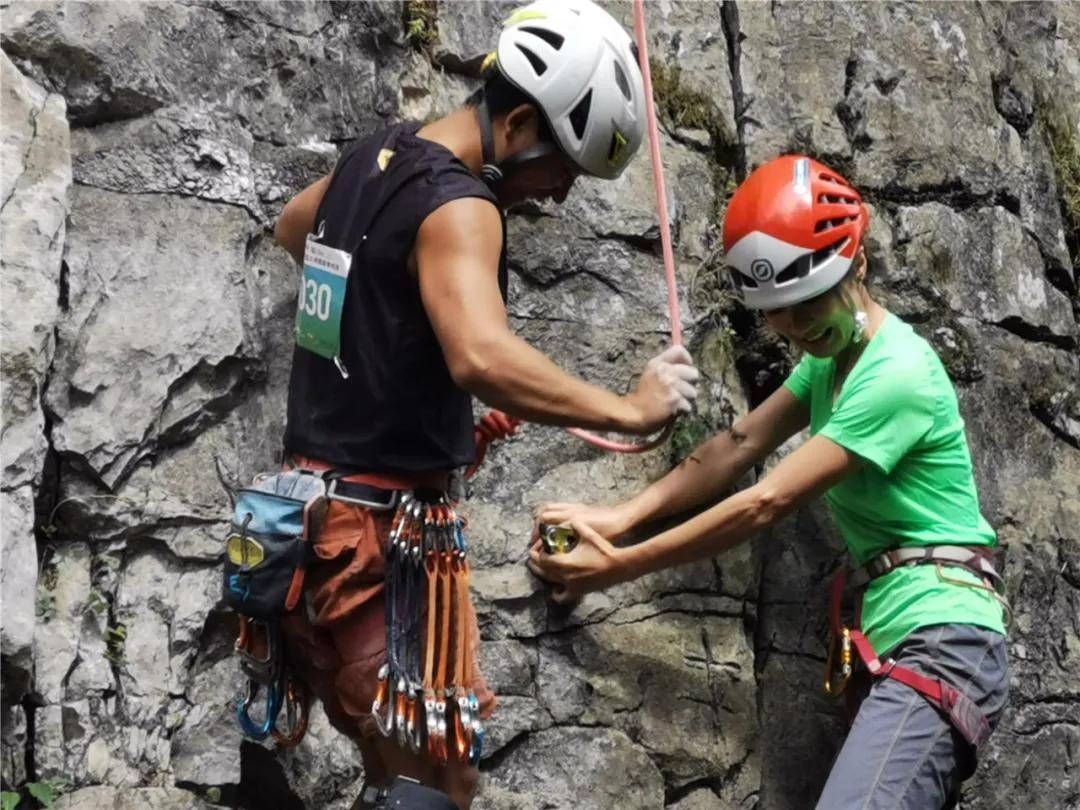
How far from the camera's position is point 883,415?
13.4 feet

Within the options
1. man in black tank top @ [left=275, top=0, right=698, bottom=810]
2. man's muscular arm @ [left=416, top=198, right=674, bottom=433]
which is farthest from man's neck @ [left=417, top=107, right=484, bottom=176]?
man's muscular arm @ [left=416, top=198, right=674, bottom=433]

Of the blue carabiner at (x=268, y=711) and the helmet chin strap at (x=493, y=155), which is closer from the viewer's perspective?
the helmet chin strap at (x=493, y=155)

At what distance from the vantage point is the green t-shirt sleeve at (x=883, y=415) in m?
4.06

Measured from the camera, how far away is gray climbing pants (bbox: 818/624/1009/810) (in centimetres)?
397

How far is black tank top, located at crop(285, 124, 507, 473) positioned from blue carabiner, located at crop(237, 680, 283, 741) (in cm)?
56

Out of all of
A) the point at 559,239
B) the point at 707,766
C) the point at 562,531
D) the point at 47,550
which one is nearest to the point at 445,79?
the point at 559,239

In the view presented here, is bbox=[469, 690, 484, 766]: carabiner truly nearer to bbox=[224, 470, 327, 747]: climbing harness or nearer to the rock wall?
bbox=[224, 470, 327, 747]: climbing harness

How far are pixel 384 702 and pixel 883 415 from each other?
57.1 inches

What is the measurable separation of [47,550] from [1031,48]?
405 centimetres

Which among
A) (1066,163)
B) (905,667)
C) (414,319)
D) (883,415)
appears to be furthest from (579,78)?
(1066,163)

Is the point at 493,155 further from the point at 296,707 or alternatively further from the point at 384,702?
the point at 296,707

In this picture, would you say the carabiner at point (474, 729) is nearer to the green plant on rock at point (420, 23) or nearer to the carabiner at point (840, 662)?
the carabiner at point (840, 662)

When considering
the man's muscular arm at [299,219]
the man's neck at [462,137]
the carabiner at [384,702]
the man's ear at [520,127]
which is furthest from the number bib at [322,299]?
the carabiner at [384,702]

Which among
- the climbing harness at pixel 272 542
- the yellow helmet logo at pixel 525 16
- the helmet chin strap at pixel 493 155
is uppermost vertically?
the yellow helmet logo at pixel 525 16
